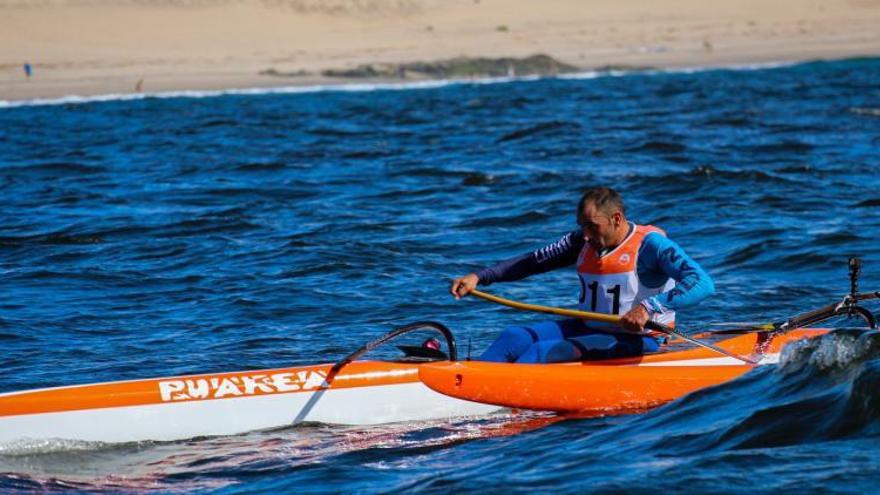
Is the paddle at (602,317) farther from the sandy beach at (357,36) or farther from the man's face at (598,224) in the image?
the sandy beach at (357,36)

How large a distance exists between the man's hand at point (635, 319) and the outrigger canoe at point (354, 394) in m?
0.30

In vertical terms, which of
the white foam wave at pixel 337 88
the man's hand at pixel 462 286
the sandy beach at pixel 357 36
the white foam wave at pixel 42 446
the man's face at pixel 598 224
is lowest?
the white foam wave at pixel 42 446

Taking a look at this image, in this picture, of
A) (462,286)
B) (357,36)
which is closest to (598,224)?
(462,286)

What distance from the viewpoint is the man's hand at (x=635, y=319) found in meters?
6.55

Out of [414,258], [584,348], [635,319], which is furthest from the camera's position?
[414,258]

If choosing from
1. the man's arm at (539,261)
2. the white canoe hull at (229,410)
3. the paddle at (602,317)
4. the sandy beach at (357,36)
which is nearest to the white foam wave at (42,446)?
the white canoe hull at (229,410)

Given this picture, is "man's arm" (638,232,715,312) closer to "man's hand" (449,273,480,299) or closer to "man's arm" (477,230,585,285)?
"man's arm" (477,230,585,285)

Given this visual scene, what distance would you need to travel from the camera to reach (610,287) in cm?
695

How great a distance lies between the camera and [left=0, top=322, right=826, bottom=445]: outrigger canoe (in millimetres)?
6430

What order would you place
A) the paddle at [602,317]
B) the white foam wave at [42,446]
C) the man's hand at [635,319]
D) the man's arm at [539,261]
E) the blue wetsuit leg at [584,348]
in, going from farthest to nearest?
the man's arm at [539,261] < the blue wetsuit leg at [584,348] < the paddle at [602,317] < the man's hand at [635,319] < the white foam wave at [42,446]

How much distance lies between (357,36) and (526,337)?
40.5m

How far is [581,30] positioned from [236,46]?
522 inches

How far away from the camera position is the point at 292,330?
30.2 ft

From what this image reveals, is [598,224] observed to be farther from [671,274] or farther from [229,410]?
[229,410]
